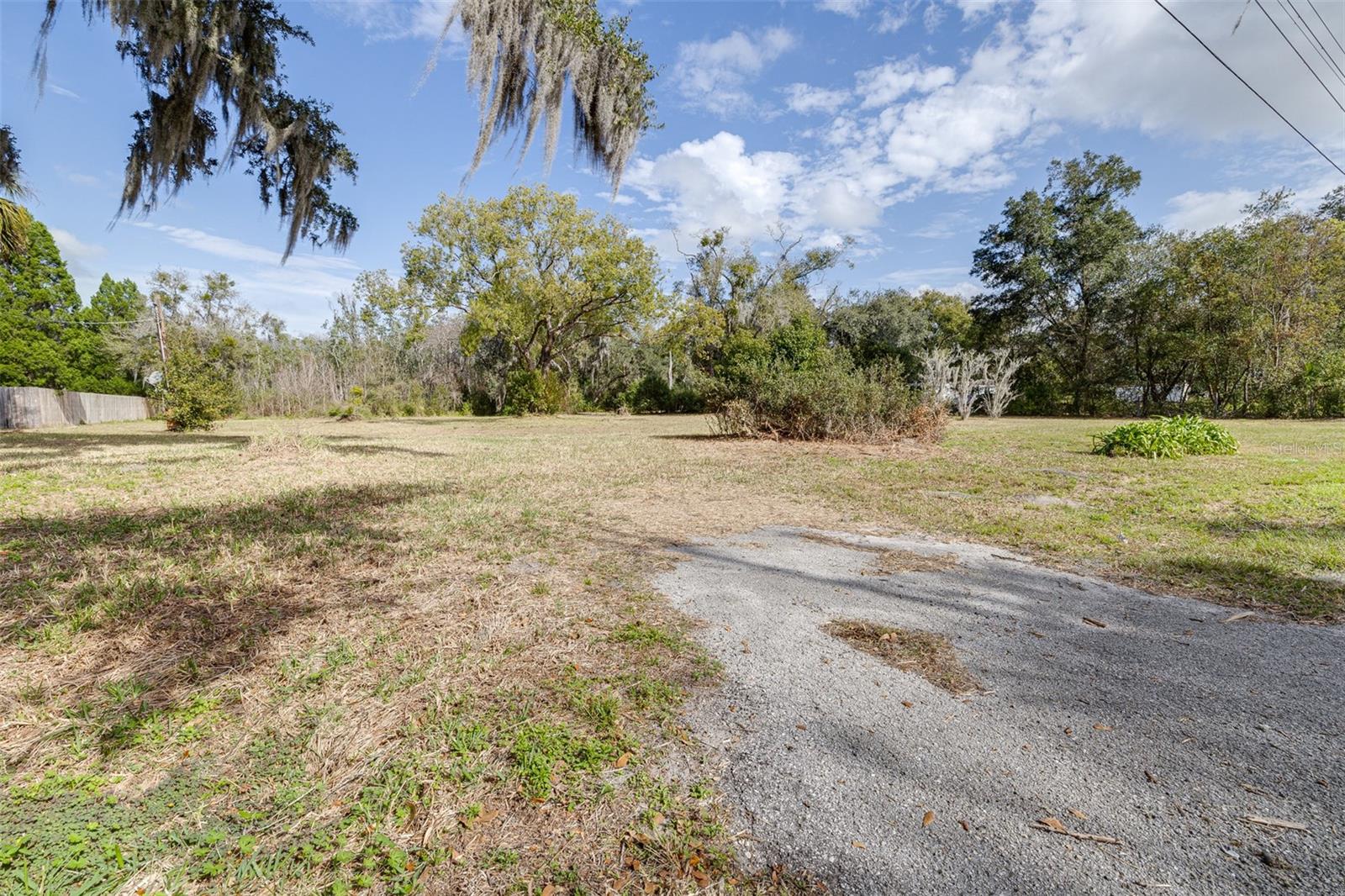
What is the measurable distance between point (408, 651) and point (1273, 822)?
9.48ft

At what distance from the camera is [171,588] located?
2973 mm

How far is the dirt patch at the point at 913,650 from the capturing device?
7.30 ft

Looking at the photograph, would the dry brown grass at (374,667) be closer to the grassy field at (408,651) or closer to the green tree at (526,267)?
the grassy field at (408,651)

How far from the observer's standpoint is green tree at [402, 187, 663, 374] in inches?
774

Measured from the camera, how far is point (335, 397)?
1099 inches

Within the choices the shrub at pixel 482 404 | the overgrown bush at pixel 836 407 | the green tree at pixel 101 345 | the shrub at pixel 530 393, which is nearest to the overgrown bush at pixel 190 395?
the shrub at pixel 530 393

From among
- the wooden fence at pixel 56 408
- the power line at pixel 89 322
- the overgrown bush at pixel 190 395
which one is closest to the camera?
the overgrown bush at pixel 190 395

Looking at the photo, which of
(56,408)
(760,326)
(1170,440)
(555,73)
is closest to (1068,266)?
(760,326)

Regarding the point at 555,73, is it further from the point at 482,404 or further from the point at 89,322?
the point at 89,322

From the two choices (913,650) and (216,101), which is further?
(216,101)

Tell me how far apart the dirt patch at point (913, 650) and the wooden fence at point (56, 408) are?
81.7 feet

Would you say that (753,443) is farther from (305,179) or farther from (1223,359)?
(1223,359)

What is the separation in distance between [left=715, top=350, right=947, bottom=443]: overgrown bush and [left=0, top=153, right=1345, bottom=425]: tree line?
0.12 m

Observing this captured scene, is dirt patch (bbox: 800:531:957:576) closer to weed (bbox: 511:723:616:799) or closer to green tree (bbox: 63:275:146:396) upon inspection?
weed (bbox: 511:723:616:799)
